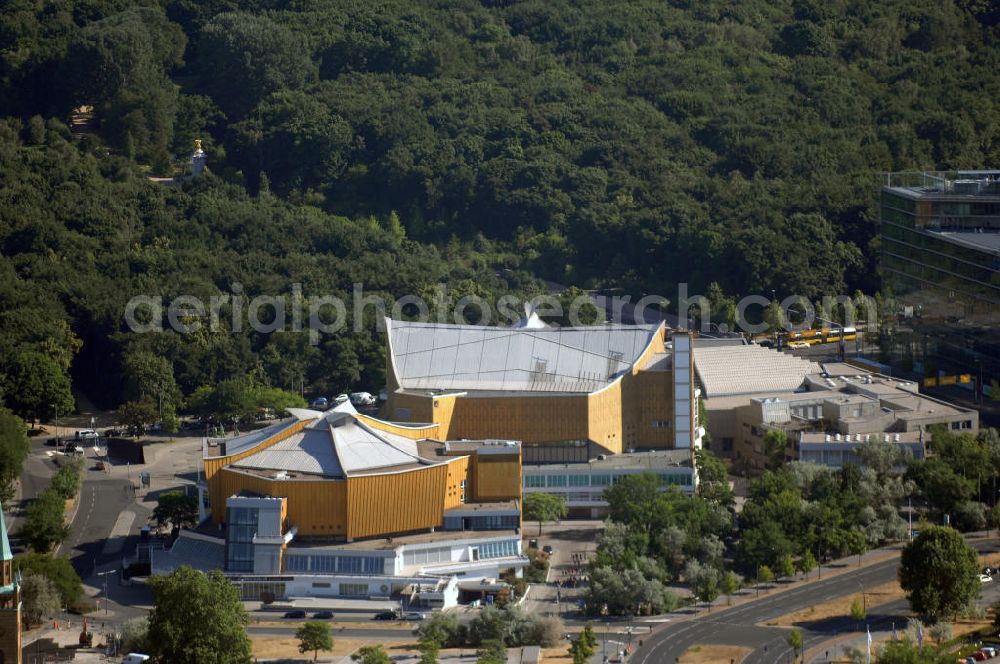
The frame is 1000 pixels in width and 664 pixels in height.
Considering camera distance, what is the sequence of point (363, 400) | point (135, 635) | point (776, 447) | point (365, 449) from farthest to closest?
1. point (363, 400)
2. point (776, 447)
3. point (365, 449)
4. point (135, 635)

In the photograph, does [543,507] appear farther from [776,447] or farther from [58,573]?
[58,573]

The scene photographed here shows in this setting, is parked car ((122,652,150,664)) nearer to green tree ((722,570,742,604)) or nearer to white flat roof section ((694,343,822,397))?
green tree ((722,570,742,604))

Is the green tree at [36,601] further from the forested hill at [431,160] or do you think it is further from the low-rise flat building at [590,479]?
the forested hill at [431,160]

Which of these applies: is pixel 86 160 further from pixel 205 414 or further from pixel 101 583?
pixel 101 583

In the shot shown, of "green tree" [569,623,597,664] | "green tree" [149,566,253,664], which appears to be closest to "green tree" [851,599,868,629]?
"green tree" [569,623,597,664]

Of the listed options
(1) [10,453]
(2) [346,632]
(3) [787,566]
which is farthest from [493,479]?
(1) [10,453]

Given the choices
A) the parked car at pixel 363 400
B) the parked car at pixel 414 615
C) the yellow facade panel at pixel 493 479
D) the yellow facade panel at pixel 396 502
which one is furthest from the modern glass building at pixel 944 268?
the parked car at pixel 414 615
